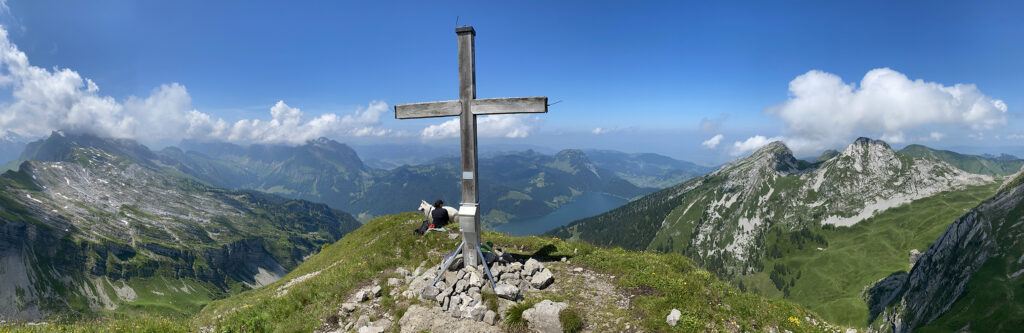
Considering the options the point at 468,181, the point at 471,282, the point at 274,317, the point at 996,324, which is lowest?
the point at 996,324

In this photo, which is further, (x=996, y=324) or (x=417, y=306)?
(x=996, y=324)

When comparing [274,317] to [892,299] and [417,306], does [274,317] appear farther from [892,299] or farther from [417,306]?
[892,299]

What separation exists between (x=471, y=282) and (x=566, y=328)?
3.19m

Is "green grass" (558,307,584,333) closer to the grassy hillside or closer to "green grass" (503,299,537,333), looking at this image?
the grassy hillside

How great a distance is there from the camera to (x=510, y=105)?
37.1 feet

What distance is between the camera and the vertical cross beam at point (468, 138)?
11.7 m

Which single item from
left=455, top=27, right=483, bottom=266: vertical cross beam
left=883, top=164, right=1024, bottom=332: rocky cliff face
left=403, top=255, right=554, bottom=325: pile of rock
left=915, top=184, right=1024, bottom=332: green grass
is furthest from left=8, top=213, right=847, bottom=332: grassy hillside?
left=883, top=164, right=1024, bottom=332: rocky cliff face

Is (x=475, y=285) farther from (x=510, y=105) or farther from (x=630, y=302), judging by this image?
(x=510, y=105)

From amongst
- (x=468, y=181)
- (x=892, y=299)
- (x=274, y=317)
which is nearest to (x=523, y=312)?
(x=468, y=181)

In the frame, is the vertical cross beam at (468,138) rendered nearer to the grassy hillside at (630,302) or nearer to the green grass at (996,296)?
the grassy hillside at (630,302)

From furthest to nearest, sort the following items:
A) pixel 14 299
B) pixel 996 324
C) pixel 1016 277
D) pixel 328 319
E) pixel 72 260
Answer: pixel 72 260 < pixel 14 299 < pixel 1016 277 < pixel 996 324 < pixel 328 319

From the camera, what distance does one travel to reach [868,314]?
467 feet

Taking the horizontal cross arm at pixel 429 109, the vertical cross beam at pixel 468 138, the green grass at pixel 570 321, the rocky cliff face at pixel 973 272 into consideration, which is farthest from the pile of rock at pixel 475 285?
the rocky cliff face at pixel 973 272

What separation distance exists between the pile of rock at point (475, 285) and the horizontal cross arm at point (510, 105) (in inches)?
197
